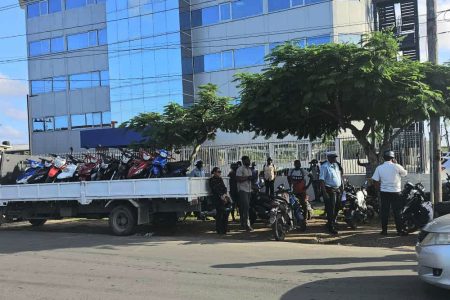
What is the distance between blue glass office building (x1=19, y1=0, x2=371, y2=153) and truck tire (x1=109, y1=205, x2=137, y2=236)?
21.4m

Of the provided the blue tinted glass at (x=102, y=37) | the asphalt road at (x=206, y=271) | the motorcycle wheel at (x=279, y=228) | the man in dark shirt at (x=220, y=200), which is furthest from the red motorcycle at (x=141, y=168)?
the blue tinted glass at (x=102, y=37)

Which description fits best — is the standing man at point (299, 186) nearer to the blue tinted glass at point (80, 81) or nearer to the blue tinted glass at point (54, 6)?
the blue tinted glass at point (80, 81)

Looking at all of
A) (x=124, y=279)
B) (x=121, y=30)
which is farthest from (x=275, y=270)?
(x=121, y=30)

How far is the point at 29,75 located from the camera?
4481cm

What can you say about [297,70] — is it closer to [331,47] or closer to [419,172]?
[331,47]

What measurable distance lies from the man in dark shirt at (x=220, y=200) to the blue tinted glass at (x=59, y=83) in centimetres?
3349

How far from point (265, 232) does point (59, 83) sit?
34800mm

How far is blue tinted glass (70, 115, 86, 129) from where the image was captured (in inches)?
1672

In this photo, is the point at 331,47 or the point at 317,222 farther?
the point at 317,222

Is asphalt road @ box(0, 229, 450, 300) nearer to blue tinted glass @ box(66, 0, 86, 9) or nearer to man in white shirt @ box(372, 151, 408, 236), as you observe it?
man in white shirt @ box(372, 151, 408, 236)

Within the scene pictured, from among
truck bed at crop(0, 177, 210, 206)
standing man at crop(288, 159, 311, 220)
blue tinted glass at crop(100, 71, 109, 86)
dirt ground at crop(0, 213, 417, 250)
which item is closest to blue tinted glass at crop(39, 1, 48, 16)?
blue tinted glass at crop(100, 71, 109, 86)

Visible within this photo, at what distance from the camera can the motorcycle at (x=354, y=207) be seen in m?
12.7

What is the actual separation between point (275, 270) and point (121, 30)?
3482cm

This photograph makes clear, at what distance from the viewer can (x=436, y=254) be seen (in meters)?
5.79
